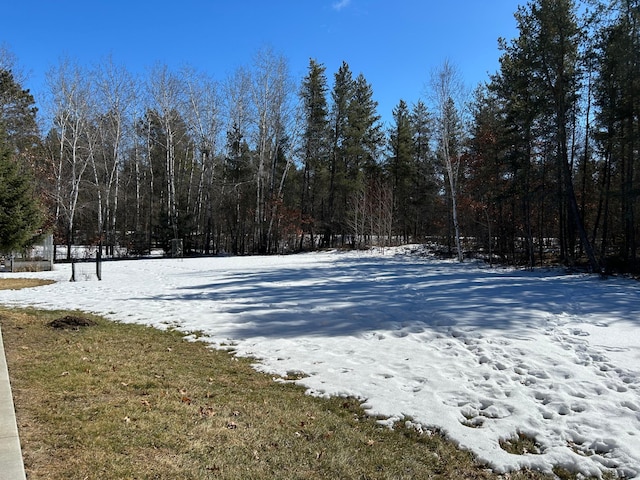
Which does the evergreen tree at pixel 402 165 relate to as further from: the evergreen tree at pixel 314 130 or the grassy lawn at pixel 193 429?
the grassy lawn at pixel 193 429

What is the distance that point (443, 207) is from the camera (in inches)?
998

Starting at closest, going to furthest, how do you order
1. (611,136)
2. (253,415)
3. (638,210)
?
A: (253,415) < (638,210) < (611,136)

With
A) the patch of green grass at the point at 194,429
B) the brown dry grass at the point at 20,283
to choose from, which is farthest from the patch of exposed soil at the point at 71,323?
the brown dry grass at the point at 20,283

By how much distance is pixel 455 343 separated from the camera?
5.98 meters

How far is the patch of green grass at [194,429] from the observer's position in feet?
9.11

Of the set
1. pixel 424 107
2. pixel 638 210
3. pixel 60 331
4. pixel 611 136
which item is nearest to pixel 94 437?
pixel 60 331

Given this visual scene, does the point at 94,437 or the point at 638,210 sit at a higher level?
the point at 638,210

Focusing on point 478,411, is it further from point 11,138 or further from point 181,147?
point 181,147

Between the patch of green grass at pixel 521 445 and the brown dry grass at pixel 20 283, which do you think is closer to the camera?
the patch of green grass at pixel 521 445

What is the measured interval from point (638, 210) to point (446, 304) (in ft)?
31.4

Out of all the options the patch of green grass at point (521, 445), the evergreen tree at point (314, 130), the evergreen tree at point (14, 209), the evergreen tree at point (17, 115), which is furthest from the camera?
the evergreen tree at point (314, 130)

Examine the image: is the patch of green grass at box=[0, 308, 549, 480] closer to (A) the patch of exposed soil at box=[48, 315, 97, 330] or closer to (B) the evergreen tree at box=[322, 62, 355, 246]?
(A) the patch of exposed soil at box=[48, 315, 97, 330]

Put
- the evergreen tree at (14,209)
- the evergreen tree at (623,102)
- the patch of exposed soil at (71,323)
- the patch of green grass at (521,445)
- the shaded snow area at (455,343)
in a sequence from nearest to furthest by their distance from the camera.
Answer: the patch of green grass at (521,445) < the shaded snow area at (455,343) < the patch of exposed soil at (71,323) < the evergreen tree at (14,209) < the evergreen tree at (623,102)

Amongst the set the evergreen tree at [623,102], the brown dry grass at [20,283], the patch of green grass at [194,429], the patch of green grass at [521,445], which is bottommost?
the patch of green grass at [521,445]
